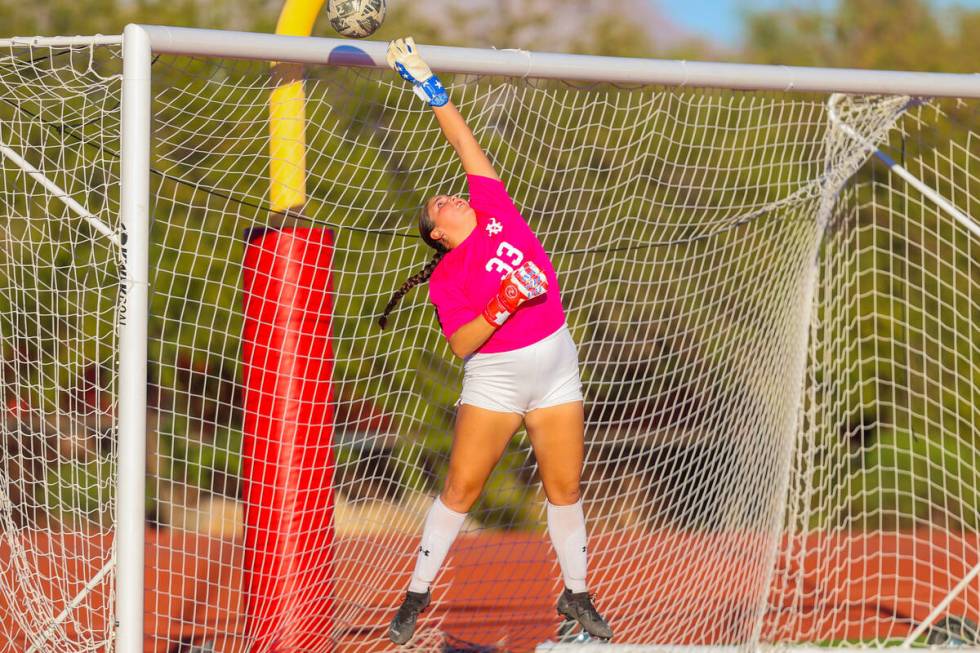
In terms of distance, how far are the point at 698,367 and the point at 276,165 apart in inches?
157

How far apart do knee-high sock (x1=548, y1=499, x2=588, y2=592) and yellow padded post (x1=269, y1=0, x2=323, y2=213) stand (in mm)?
1615

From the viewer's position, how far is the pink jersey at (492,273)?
4.20 m

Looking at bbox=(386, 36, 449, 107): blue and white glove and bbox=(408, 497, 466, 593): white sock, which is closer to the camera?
bbox=(386, 36, 449, 107): blue and white glove

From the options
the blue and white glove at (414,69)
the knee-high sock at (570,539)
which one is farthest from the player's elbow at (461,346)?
the blue and white glove at (414,69)

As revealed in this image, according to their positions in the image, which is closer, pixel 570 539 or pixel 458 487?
pixel 458 487

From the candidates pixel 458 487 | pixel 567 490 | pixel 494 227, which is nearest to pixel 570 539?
pixel 567 490

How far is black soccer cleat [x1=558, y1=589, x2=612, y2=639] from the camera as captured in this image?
14.4ft

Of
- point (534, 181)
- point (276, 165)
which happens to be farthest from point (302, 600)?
point (534, 181)

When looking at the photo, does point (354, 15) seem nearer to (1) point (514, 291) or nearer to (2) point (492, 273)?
(2) point (492, 273)

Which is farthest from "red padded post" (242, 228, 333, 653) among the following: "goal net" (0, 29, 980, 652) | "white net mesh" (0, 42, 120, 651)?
"white net mesh" (0, 42, 120, 651)

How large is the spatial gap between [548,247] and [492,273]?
9.89 ft

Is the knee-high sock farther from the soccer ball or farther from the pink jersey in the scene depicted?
the soccer ball

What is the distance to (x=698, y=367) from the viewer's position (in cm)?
788

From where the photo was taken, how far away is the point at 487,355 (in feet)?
13.9
